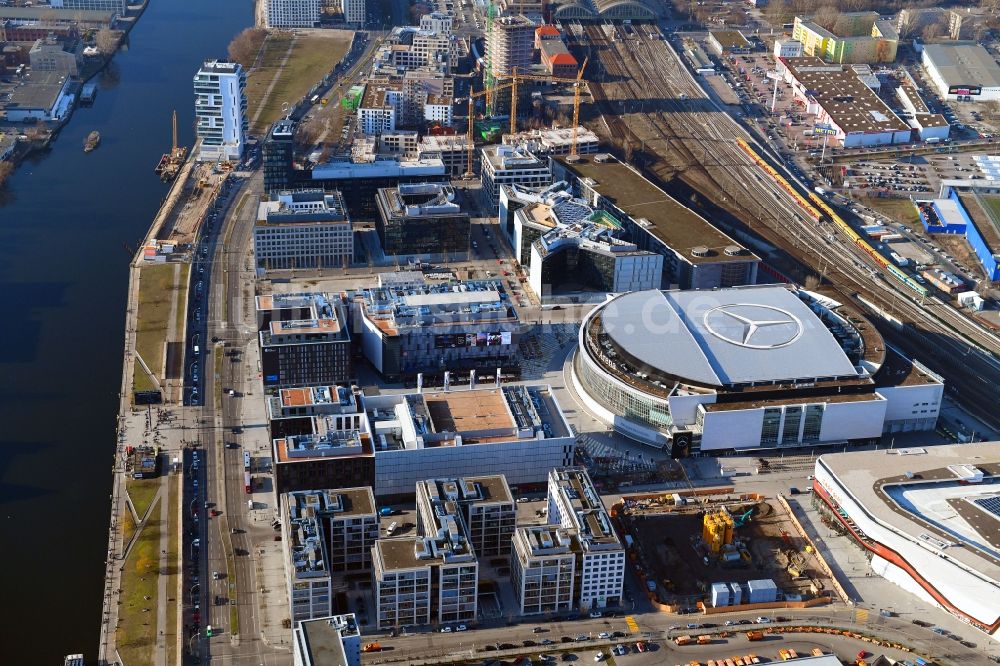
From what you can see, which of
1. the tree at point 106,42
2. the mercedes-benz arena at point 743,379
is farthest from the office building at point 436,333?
the tree at point 106,42

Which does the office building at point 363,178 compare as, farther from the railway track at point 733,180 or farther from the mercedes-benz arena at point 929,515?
the mercedes-benz arena at point 929,515

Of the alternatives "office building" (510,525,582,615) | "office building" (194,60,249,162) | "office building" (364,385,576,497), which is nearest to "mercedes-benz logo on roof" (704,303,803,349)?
"office building" (364,385,576,497)

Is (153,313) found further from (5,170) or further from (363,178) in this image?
(5,170)

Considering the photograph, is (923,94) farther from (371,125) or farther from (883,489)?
(883,489)

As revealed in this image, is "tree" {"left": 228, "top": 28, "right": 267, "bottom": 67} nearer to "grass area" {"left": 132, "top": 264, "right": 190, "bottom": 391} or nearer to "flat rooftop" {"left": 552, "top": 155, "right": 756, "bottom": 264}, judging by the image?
"flat rooftop" {"left": 552, "top": 155, "right": 756, "bottom": 264}

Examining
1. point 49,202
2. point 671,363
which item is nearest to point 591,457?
point 671,363

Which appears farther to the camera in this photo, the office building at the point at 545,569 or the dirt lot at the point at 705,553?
the dirt lot at the point at 705,553

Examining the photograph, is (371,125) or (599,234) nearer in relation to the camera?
(599,234)
